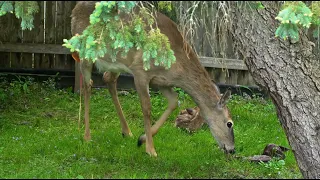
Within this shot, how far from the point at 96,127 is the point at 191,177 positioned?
3395 mm

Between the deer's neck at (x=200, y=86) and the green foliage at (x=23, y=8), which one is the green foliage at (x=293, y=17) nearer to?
the green foliage at (x=23, y=8)

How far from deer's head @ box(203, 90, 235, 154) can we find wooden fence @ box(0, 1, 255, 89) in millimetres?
4306

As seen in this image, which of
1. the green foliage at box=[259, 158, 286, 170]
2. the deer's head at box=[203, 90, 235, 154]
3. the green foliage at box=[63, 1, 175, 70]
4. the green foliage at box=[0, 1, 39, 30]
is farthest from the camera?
the deer's head at box=[203, 90, 235, 154]

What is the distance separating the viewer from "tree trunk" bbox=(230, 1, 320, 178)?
661 centimetres

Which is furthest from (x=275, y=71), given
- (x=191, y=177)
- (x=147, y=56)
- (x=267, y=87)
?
(x=147, y=56)

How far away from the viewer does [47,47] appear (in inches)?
482

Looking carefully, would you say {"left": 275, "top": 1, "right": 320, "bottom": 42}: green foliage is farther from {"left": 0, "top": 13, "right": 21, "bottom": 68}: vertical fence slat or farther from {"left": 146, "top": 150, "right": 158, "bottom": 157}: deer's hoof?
{"left": 0, "top": 13, "right": 21, "bottom": 68}: vertical fence slat

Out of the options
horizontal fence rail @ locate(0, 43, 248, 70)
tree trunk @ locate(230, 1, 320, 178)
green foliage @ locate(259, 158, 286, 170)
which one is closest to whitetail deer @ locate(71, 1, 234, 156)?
green foliage @ locate(259, 158, 286, 170)

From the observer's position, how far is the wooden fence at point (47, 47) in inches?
482

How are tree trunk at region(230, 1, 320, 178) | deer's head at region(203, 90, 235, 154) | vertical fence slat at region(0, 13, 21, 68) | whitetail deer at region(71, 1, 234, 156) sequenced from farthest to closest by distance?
vertical fence slat at region(0, 13, 21, 68), deer's head at region(203, 90, 235, 154), whitetail deer at region(71, 1, 234, 156), tree trunk at region(230, 1, 320, 178)

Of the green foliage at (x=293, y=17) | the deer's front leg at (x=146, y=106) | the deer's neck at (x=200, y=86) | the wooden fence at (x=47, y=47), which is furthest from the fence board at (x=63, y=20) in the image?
the green foliage at (x=293, y=17)

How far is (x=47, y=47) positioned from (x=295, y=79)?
684cm

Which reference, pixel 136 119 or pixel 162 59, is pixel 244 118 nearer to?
pixel 136 119

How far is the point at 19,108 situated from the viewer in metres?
10.6
